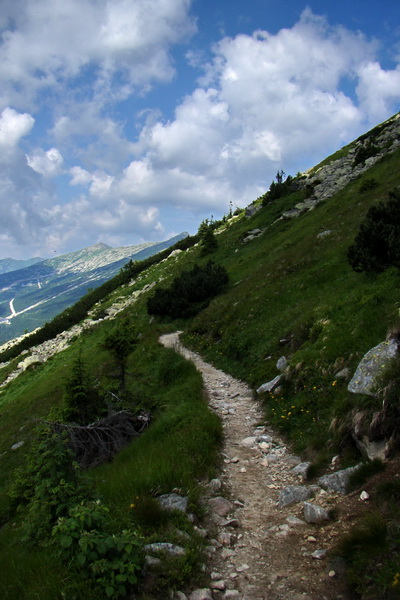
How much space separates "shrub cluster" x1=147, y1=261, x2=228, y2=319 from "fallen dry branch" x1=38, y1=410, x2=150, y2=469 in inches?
806

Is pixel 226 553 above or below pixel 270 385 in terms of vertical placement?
above

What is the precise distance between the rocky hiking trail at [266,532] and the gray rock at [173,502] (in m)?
0.55

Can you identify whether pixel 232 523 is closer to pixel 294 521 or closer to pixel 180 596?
pixel 294 521

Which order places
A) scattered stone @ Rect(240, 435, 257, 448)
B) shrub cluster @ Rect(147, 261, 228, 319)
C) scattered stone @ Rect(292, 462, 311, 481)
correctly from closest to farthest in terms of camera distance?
1. scattered stone @ Rect(292, 462, 311, 481)
2. scattered stone @ Rect(240, 435, 257, 448)
3. shrub cluster @ Rect(147, 261, 228, 319)

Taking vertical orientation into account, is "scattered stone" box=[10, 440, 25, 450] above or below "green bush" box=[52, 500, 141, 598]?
below

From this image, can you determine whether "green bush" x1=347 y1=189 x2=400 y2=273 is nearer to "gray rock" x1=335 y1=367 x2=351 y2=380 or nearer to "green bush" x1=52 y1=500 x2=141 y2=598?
"gray rock" x1=335 y1=367 x2=351 y2=380

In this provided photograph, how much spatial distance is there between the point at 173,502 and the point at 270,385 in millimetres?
6903

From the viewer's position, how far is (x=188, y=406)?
11.6 meters

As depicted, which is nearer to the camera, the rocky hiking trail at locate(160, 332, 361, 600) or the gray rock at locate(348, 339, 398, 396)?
the rocky hiking trail at locate(160, 332, 361, 600)

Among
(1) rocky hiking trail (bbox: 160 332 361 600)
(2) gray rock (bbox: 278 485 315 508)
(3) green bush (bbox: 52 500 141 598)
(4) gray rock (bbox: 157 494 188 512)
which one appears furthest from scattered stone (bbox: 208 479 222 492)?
(3) green bush (bbox: 52 500 141 598)

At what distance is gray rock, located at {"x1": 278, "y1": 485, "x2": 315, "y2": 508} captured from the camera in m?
6.44

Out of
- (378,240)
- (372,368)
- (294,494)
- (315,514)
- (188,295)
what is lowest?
(294,494)

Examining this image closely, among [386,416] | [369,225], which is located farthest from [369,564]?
[369,225]

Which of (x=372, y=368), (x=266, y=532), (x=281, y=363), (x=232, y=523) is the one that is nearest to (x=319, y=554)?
(x=266, y=532)
